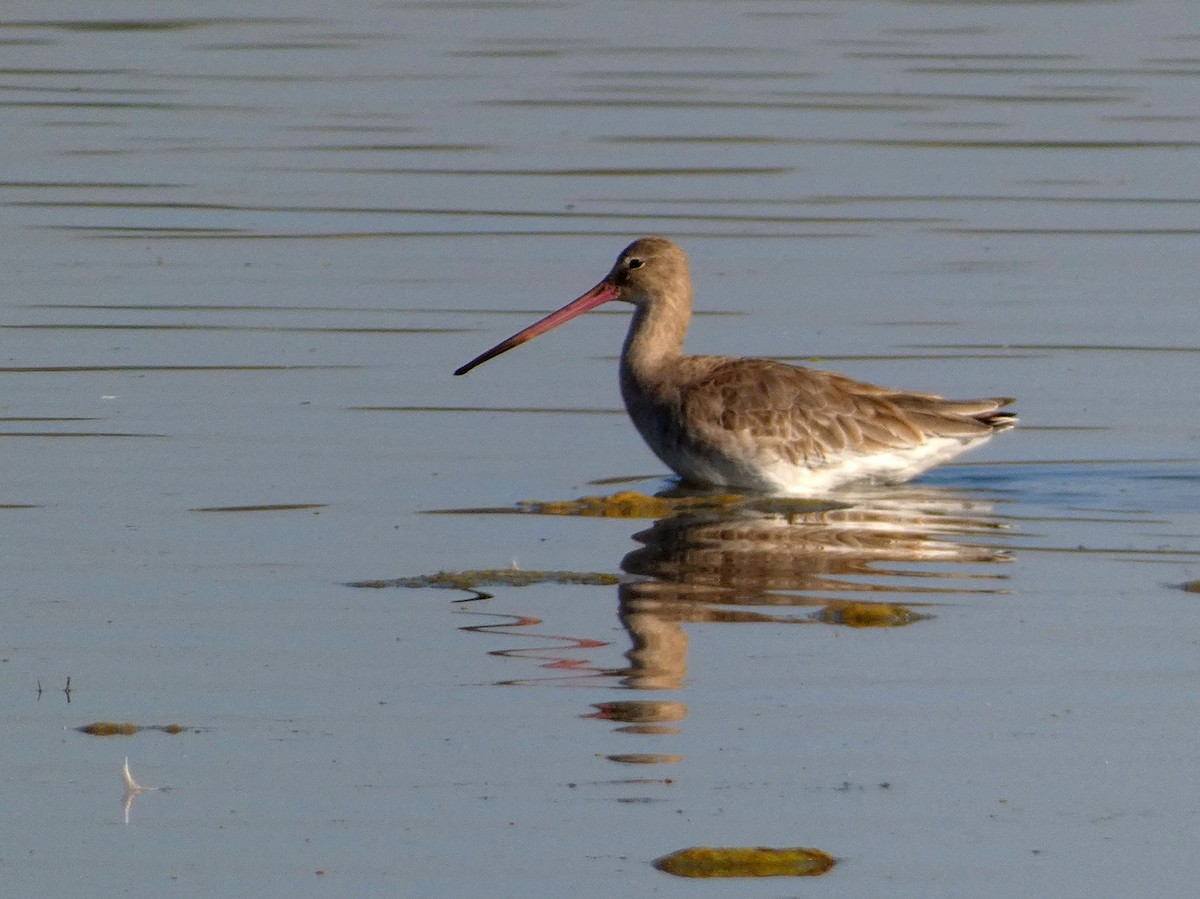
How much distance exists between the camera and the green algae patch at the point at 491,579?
31.6 feet

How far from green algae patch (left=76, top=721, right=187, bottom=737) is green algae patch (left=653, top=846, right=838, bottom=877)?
175 cm

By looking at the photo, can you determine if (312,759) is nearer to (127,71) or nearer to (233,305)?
(233,305)

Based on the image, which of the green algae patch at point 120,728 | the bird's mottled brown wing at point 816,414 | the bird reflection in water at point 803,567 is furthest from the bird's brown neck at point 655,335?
the green algae patch at point 120,728

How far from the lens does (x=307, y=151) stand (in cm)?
2059

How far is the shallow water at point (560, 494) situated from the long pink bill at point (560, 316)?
0.28 metres

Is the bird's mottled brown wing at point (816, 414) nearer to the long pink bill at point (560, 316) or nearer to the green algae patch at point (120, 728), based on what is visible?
the long pink bill at point (560, 316)

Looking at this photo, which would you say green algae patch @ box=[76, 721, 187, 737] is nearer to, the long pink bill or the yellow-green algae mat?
the yellow-green algae mat

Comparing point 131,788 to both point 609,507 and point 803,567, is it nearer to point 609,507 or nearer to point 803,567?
point 803,567

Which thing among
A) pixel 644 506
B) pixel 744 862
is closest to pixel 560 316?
pixel 644 506

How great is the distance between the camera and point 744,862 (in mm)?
6695

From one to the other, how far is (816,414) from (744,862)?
5.52 metres

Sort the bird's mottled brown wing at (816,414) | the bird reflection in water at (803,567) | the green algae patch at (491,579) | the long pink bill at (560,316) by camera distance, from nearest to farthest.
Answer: the bird reflection in water at (803,567)
the green algae patch at (491,579)
the bird's mottled brown wing at (816,414)
the long pink bill at (560,316)

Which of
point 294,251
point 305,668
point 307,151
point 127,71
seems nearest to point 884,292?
point 294,251

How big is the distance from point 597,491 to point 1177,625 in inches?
129
